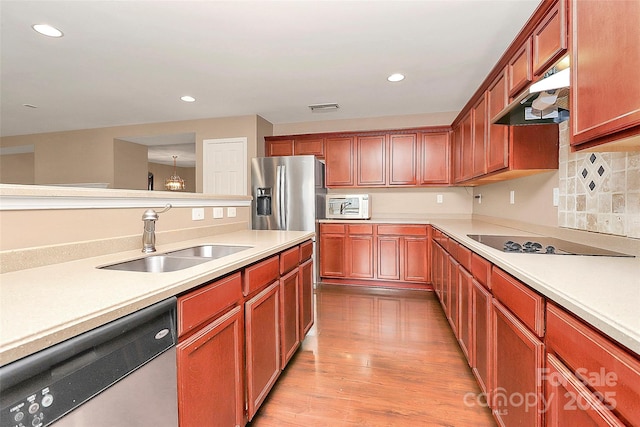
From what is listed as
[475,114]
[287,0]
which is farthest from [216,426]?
[475,114]

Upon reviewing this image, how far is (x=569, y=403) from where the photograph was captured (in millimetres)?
872

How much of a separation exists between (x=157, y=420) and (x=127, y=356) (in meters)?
0.26

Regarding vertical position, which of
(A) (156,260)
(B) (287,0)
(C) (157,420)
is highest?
(B) (287,0)

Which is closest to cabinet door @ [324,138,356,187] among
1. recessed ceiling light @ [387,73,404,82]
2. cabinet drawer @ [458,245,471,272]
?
recessed ceiling light @ [387,73,404,82]

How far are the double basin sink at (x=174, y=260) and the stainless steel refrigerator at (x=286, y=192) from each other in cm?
218

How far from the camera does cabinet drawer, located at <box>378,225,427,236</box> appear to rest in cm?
383

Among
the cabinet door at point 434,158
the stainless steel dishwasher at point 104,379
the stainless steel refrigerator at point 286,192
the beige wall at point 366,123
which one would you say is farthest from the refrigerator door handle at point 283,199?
the stainless steel dishwasher at point 104,379

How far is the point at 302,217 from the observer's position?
4.02 meters

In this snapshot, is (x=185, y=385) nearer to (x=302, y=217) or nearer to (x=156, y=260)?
(x=156, y=260)

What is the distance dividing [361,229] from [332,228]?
0.39m

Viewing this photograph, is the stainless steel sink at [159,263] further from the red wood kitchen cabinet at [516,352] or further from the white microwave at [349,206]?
the white microwave at [349,206]

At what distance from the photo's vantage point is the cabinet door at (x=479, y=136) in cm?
265

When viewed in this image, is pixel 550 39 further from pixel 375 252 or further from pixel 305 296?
pixel 375 252

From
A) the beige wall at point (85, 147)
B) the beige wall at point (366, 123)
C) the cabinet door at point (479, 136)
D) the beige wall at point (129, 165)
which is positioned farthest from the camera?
the beige wall at point (129, 165)
